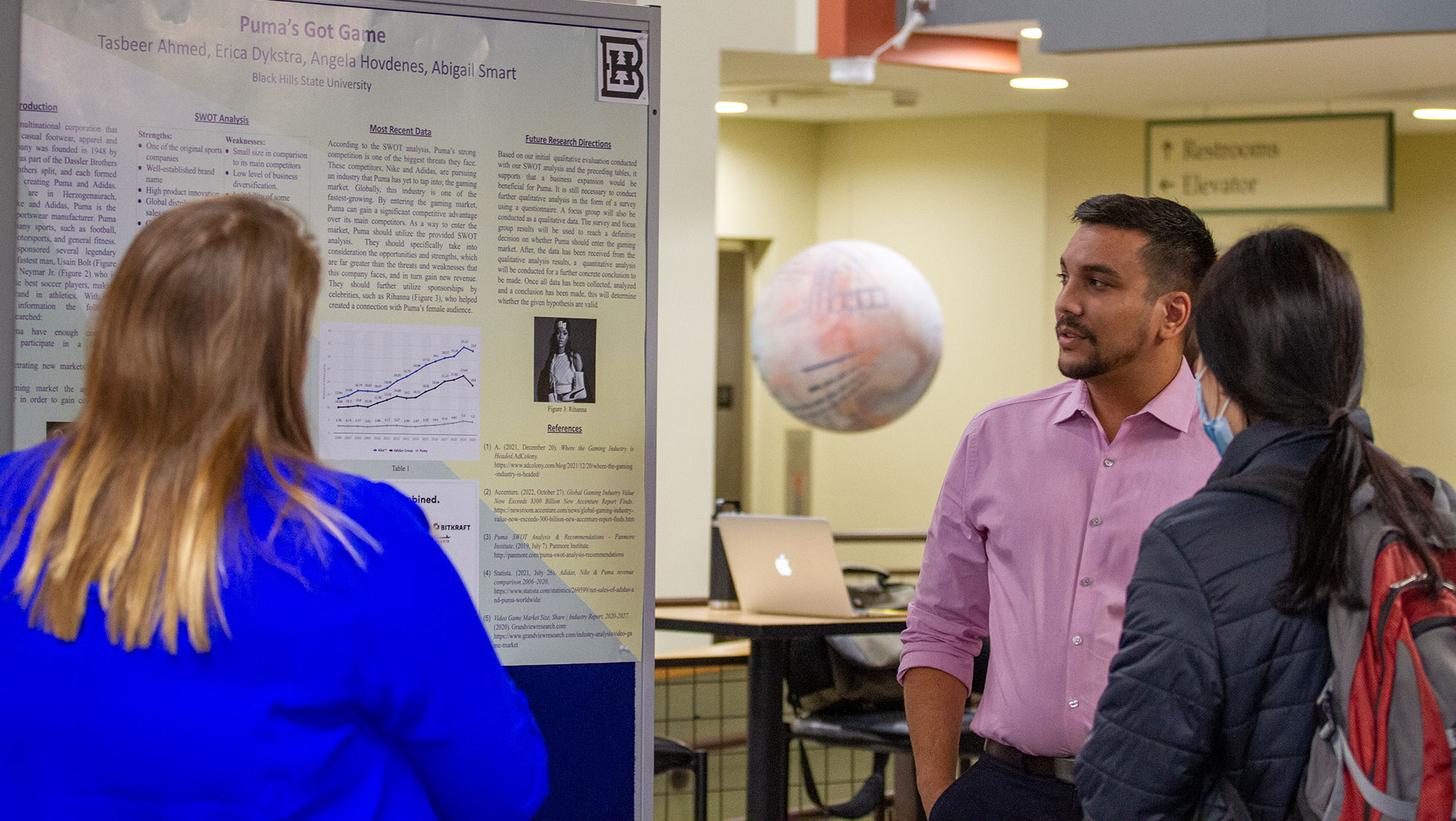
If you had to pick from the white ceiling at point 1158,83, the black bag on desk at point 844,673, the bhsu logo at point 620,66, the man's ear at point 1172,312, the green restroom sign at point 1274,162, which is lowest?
the black bag on desk at point 844,673

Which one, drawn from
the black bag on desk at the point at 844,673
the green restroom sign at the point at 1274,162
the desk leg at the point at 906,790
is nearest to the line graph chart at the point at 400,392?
the black bag on desk at the point at 844,673

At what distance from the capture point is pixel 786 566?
13.3ft

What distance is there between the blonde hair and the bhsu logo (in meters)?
0.97

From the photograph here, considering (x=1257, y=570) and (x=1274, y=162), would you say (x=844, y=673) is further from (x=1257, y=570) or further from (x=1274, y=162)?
(x=1274, y=162)

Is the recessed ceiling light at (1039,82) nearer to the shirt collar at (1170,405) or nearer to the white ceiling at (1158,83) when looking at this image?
the white ceiling at (1158,83)

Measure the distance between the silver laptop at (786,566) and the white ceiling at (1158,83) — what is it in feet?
8.14

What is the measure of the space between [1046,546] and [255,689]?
52.1 inches

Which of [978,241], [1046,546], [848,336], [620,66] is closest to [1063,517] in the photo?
[1046,546]

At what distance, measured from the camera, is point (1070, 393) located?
226cm

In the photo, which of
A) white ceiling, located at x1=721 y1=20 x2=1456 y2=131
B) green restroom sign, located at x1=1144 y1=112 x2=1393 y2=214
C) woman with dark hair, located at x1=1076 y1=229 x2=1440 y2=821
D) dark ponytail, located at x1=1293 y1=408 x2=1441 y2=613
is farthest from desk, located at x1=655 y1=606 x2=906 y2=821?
green restroom sign, located at x1=1144 y1=112 x2=1393 y2=214

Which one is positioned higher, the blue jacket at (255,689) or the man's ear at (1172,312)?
the man's ear at (1172,312)

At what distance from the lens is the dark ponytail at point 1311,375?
1.41 meters

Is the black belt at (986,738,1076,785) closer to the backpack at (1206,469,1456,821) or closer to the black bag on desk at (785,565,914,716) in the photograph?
the backpack at (1206,469,1456,821)

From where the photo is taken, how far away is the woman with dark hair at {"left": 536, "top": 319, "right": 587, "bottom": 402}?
2.10 metres
